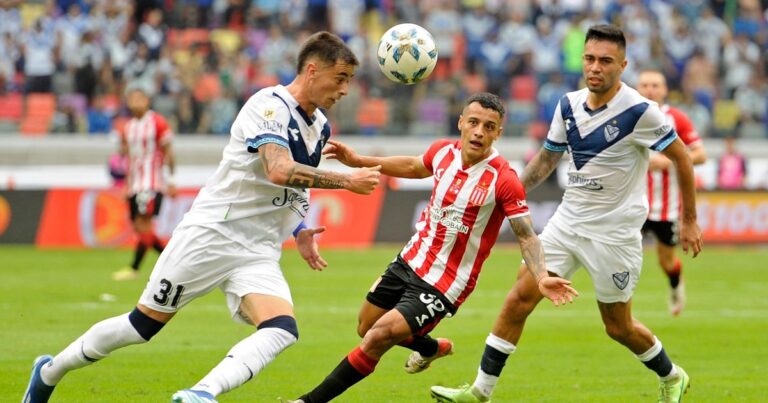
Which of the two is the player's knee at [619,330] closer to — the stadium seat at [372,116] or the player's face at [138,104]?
the player's face at [138,104]

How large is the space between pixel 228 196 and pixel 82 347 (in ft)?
4.22

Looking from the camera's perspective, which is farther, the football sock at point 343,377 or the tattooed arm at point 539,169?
the tattooed arm at point 539,169

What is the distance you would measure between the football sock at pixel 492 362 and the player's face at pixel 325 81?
7.63ft

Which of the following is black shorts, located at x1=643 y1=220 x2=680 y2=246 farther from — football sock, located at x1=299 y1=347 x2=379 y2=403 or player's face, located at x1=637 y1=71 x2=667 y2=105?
football sock, located at x1=299 y1=347 x2=379 y2=403

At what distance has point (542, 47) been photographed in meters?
31.1

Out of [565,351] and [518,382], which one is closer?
[518,382]

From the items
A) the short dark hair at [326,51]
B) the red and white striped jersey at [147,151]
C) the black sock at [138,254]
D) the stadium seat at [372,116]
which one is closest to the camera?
the short dark hair at [326,51]

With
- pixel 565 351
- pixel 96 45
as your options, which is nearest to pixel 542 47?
pixel 96 45

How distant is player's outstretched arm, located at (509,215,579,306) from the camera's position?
757 cm

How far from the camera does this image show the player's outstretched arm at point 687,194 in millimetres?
8570

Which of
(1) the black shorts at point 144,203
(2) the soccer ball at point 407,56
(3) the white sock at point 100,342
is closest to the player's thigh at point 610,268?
(2) the soccer ball at point 407,56

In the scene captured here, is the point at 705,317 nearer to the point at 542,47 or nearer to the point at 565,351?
the point at 565,351

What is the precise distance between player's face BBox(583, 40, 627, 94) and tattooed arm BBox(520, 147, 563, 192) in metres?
0.62

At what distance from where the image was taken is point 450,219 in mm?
8242
